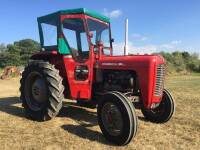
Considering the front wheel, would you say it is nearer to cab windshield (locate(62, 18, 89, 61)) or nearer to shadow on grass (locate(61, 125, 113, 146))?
shadow on grass (locate(61, 125, 113, 146))

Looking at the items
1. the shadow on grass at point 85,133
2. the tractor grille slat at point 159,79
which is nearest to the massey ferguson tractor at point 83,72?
the tractor grille slat at point 159,79

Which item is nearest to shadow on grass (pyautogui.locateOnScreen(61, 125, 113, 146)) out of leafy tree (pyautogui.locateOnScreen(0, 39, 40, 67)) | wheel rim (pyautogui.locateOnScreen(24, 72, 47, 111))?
wheel rim (pyautogui.locateOnScreen(24, 72, 47, 111))

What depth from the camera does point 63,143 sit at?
248 inches

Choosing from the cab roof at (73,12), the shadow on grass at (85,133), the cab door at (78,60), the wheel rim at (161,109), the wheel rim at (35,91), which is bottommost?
the shadow on grass at (85,133)

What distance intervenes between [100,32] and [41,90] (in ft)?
7.36

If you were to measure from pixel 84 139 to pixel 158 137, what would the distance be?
1.59 metres

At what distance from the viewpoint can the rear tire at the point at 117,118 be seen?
6.19m

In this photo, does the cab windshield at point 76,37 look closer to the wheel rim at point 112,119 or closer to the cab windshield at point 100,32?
the cab windshield at point 100,32

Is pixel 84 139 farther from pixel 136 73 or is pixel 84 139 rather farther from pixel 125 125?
pixel 136 73

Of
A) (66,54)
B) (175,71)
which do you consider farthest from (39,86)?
(175,71)

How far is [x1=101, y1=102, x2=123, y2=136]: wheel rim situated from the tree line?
23.2 meters

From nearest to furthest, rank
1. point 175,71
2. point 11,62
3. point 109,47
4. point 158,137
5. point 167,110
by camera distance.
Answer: point 158,137, point 167,110, point 109,47, point 175,71, point 11,62

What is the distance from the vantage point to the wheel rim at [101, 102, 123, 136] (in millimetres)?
6492

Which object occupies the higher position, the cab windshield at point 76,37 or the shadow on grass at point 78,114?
the cab windshield at point 76,37
